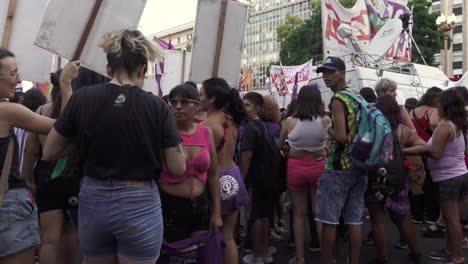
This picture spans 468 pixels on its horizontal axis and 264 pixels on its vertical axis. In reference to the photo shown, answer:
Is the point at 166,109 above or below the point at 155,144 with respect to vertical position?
above

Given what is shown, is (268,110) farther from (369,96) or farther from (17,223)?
(17,223)

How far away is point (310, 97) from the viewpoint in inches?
177

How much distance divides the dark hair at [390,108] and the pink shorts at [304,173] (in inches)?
31.4

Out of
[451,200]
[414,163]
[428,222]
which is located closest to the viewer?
[451,200]

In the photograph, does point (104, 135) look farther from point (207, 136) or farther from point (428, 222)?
point (428, 222)

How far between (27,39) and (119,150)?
3069 millimetres

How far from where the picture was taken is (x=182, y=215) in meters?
2.94

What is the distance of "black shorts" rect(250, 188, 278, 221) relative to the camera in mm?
4727

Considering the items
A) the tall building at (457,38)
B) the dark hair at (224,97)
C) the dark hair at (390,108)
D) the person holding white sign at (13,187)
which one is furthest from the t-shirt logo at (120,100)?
the tall building at (457,38)

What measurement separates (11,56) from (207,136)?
52.7 inches

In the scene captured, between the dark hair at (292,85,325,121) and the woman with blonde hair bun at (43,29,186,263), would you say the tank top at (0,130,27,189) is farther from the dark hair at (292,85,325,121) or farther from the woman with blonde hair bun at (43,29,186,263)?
the dark hair at (292,85,325,121)

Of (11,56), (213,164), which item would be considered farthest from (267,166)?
(11,56)

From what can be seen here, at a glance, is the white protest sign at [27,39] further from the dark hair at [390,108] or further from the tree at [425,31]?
the tree at [425,31]

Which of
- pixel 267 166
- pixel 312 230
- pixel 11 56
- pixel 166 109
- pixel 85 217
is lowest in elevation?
pixel 312 230
